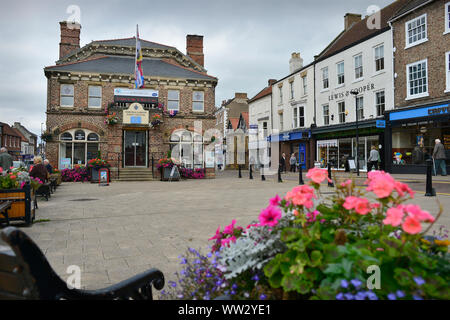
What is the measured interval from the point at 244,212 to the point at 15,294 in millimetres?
6563

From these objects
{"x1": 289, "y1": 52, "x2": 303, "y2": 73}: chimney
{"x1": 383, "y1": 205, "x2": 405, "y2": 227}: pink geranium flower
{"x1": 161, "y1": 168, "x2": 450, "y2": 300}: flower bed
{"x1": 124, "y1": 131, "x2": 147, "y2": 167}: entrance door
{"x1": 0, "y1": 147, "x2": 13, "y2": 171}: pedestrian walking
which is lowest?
{"x1": 161, "y1": 168, "x2": 450, "y2": 300}: flower bed

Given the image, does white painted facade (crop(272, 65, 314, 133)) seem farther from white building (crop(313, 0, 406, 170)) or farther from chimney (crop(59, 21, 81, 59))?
chimney (crop(59, 21, 81, 59))

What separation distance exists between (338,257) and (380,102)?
23265mm

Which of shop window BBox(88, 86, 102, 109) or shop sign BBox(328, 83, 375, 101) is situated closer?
shop sign BBox(328, 83, 375, 101)

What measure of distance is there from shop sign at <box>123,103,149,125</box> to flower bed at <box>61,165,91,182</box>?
448 cm

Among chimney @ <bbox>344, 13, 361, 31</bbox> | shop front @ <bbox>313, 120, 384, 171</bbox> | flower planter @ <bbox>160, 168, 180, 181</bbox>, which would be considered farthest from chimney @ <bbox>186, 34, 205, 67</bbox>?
flower planter @ <bbox>160, 168, 180, 181</bbox>

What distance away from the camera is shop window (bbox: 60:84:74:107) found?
2292cm

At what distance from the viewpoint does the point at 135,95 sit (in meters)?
23.0

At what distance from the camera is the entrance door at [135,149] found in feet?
78.2

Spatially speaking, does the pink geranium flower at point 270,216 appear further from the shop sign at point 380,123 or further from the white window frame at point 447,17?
the shop sign at point 380,123

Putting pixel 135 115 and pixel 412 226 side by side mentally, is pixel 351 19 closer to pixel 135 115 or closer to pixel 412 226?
pixel 135 115

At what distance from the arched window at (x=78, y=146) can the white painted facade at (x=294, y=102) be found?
734 inches

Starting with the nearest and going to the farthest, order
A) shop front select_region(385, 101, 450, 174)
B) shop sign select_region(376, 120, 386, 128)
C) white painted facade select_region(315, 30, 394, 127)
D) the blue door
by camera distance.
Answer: shop front select_region(385, 101, 450, 174) < shop sign select_region(376, 120, 386, 128) < white painted facade select_region(315, 30, 394, 127) < the blue door

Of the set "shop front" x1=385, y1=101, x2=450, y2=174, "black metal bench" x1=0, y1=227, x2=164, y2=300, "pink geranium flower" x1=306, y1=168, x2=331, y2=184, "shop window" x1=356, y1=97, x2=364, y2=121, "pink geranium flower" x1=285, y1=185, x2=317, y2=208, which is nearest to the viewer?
"black metal bench" x1=0, y1=227, x2=164, y2=300
